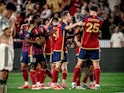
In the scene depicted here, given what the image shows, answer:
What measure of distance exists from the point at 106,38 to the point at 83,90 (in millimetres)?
11414

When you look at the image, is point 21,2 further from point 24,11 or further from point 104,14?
point 104,14

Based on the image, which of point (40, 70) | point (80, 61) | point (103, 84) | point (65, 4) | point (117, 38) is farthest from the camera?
point (65, 4)

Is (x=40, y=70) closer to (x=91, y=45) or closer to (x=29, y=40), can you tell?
(x=29, y=40)

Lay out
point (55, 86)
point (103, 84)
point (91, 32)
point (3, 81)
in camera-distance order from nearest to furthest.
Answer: point (3, 81)
point (91, 32)
point (55, 86)
point (103, 84)

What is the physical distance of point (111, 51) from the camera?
92.5ft

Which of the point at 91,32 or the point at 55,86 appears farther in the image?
the point at 55,86

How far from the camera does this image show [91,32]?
18719 mm

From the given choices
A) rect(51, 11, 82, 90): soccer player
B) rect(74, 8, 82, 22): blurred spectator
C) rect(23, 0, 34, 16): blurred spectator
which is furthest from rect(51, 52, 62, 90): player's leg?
rect(23, 0, 34, 16): blurred spectator

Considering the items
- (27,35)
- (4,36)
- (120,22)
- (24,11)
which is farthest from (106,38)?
(4,36)

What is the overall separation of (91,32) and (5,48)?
3899mm

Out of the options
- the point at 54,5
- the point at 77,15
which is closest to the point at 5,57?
the point at 77,15

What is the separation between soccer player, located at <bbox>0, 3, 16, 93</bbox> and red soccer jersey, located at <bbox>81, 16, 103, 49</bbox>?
3.31 m

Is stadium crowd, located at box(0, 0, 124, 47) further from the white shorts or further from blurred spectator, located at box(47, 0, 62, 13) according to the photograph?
the white shorts

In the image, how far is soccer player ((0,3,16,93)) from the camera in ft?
50.6
